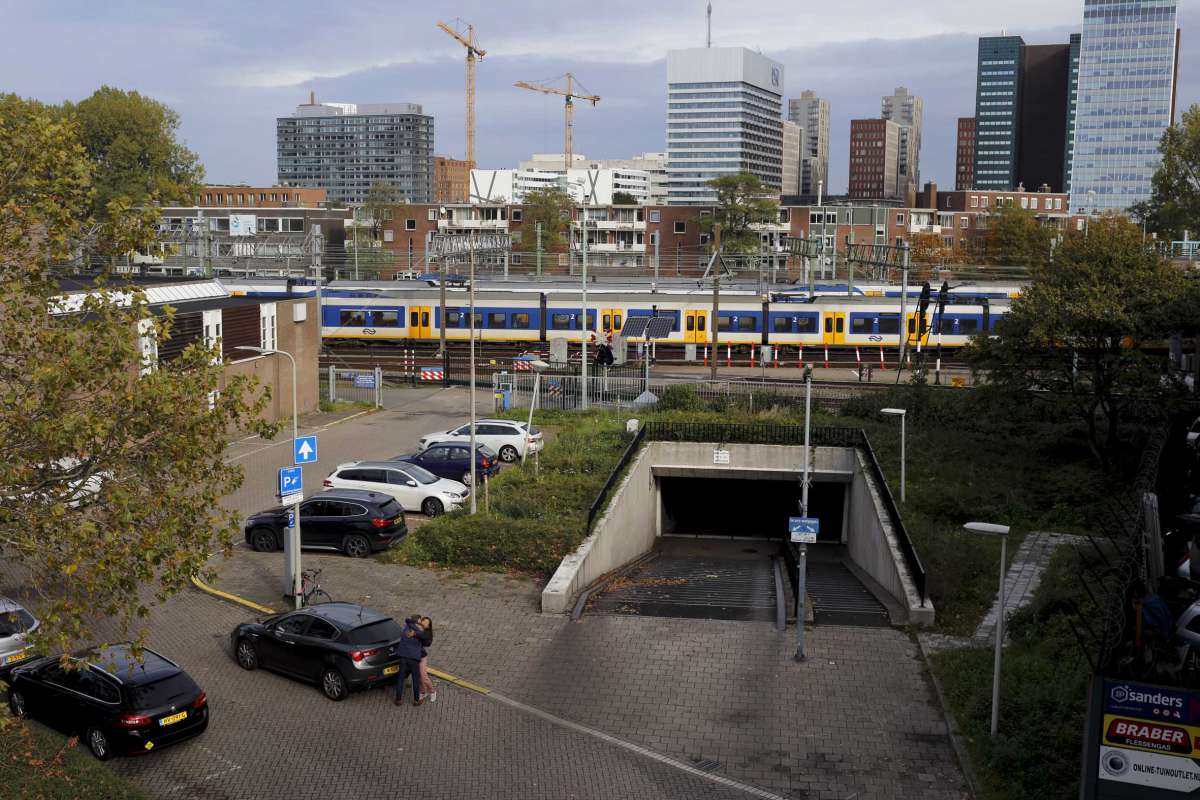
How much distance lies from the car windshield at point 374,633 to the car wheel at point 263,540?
25.3 feet


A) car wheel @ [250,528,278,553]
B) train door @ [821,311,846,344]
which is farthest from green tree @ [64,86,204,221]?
car wheel @ [250,528,278,553]

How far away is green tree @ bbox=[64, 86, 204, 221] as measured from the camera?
76188 mm

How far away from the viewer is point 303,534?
22.2 m

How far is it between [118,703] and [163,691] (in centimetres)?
52

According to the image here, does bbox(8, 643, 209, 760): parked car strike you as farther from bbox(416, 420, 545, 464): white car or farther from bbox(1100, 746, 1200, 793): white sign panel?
bbox(416, 420, 545, 464): white car

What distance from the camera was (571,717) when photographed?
48.1ft

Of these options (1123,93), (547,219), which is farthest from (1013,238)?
(1123,93)

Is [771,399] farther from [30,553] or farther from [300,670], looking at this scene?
[30,553]

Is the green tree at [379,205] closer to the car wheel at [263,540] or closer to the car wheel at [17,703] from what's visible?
the car wheel at [263,540]

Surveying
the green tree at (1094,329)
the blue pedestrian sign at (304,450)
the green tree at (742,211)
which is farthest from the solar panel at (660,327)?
the green tree at (742,211)

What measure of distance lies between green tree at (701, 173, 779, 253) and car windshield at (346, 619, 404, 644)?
74300 mm

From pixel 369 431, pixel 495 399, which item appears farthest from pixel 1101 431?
pixel 369 431

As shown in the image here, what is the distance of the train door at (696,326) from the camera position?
50.5m

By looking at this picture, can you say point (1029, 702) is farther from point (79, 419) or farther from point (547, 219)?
point (547, 219)
